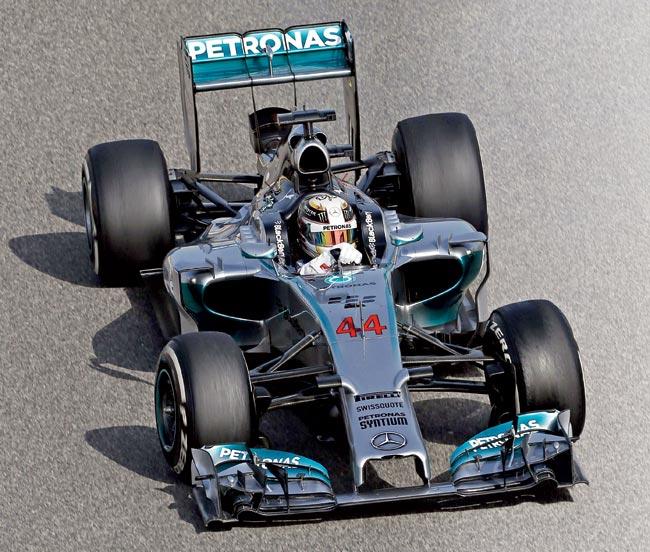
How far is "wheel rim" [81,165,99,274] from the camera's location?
14039 millimetres

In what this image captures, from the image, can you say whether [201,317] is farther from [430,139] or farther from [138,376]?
[430,139]

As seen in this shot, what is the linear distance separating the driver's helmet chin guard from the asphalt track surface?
1.33 m

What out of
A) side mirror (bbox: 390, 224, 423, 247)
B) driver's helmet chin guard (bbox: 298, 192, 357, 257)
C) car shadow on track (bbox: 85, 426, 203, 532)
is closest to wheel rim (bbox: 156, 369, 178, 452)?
car shadow on track (bbox: 85, 426, 203, 532)

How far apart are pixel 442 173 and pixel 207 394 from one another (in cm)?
410

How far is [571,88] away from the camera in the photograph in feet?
61.1

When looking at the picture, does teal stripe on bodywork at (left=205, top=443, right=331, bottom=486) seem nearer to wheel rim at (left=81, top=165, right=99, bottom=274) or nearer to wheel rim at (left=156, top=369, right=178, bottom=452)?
wheel rim at (left=156, top=369, right=178, bottom=452)

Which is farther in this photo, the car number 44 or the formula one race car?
the car number 44

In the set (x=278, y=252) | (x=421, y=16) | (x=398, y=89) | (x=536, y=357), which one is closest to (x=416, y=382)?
(x=536, y=357)

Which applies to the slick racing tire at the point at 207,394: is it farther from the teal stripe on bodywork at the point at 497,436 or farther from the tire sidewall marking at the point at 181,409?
the teal stripe on bodywork at the point at 497,436

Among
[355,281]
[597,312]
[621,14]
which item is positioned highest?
[621,14]

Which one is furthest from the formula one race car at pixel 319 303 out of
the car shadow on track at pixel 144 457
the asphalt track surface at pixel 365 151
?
the asphalt track surface at pixel 365 151

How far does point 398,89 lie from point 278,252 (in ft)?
20.0

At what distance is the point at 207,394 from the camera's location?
36.1 feet

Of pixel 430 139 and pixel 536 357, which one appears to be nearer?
pixel 536 357
